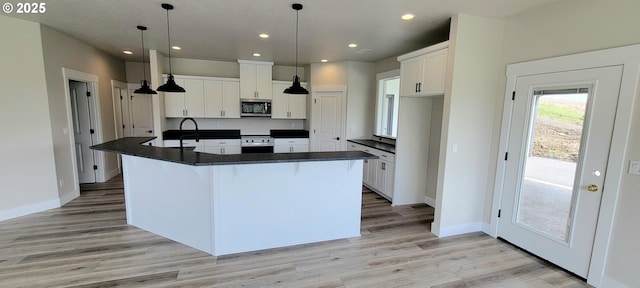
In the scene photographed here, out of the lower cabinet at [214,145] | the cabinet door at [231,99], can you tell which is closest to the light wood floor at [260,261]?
the lower cabinet at [214,145]

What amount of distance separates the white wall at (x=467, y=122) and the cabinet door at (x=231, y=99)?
4458 millimetres

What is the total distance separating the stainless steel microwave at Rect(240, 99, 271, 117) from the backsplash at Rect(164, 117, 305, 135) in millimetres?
394

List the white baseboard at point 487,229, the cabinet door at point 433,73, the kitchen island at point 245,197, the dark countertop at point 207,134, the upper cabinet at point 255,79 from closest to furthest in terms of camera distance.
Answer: the kitchen island at point 245,197, the cabinet door at point 433,73, the white baseboard at point 487,229, the dark countertop at point 207,134, the upper cabinet at point 255,79

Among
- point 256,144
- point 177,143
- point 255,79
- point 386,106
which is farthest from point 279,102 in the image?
point 386,106

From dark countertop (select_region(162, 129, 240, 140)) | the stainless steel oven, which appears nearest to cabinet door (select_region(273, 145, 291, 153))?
the stainless steel oven

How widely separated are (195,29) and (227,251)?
290 centimetres

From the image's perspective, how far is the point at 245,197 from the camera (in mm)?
2854

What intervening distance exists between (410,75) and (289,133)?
3.51 m

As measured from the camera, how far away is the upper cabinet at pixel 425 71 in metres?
3.29

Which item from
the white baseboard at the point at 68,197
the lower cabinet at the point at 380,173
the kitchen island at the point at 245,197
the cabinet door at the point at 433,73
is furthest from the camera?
the lower cabinet at the point at 380,173

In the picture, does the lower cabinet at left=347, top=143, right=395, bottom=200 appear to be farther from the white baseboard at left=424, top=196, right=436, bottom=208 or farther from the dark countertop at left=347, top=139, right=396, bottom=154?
the white baseboard at left=424, top=196, right=436, bottom=208

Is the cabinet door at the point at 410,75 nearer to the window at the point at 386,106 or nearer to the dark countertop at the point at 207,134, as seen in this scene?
the window at the point at 386,106

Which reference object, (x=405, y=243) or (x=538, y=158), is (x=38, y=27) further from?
(x=538, y=158)

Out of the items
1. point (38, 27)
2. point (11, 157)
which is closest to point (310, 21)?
point (38, 27)
